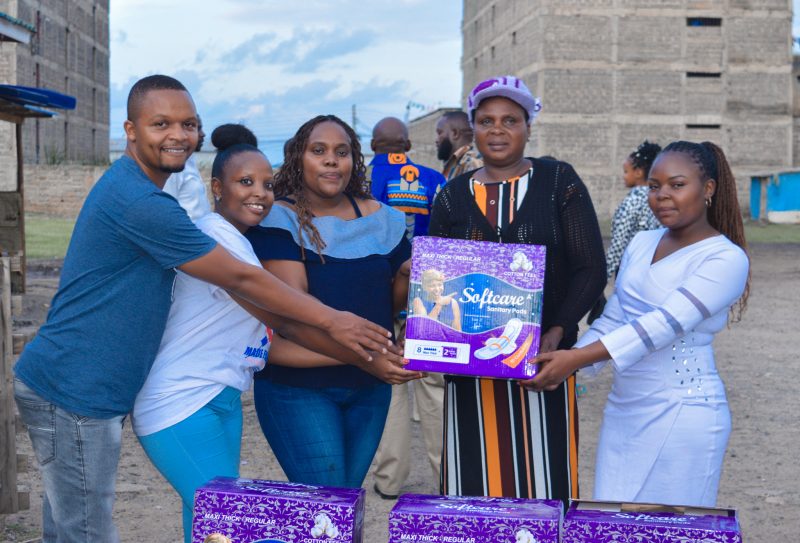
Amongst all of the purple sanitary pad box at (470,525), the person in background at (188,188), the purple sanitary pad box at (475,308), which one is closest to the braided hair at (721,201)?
the purple sanitary pad box at (475,308)

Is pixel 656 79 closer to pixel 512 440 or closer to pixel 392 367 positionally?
pixel 512 440

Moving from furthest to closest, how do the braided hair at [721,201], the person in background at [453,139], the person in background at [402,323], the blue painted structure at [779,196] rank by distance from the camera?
the blue painted structure at [779,196] < the person in background at [453,139] < the person in background at [402,323] < the braided hair at [721,201]

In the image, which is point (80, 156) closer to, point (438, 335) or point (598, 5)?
point (598, 5)

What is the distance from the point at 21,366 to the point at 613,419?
1.94 m

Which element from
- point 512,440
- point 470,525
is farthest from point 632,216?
point 470,525

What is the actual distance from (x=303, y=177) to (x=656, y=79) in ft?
128

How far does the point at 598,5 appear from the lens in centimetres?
4003

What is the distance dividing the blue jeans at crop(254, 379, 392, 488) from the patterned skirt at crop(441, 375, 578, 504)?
30 centimetres

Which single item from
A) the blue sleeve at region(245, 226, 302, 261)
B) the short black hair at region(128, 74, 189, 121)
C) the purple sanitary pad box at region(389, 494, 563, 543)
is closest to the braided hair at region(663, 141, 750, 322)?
the blue sleeve at region(245, 226, 302, 261)

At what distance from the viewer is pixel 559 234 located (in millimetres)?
3402

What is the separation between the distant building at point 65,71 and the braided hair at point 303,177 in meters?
32.9

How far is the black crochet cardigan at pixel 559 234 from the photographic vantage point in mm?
3369

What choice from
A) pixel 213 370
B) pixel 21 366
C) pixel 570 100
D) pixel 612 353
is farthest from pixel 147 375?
pixel 570 100

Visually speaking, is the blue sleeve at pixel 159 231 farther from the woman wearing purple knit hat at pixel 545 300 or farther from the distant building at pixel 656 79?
the distant building at pixel 656 79
